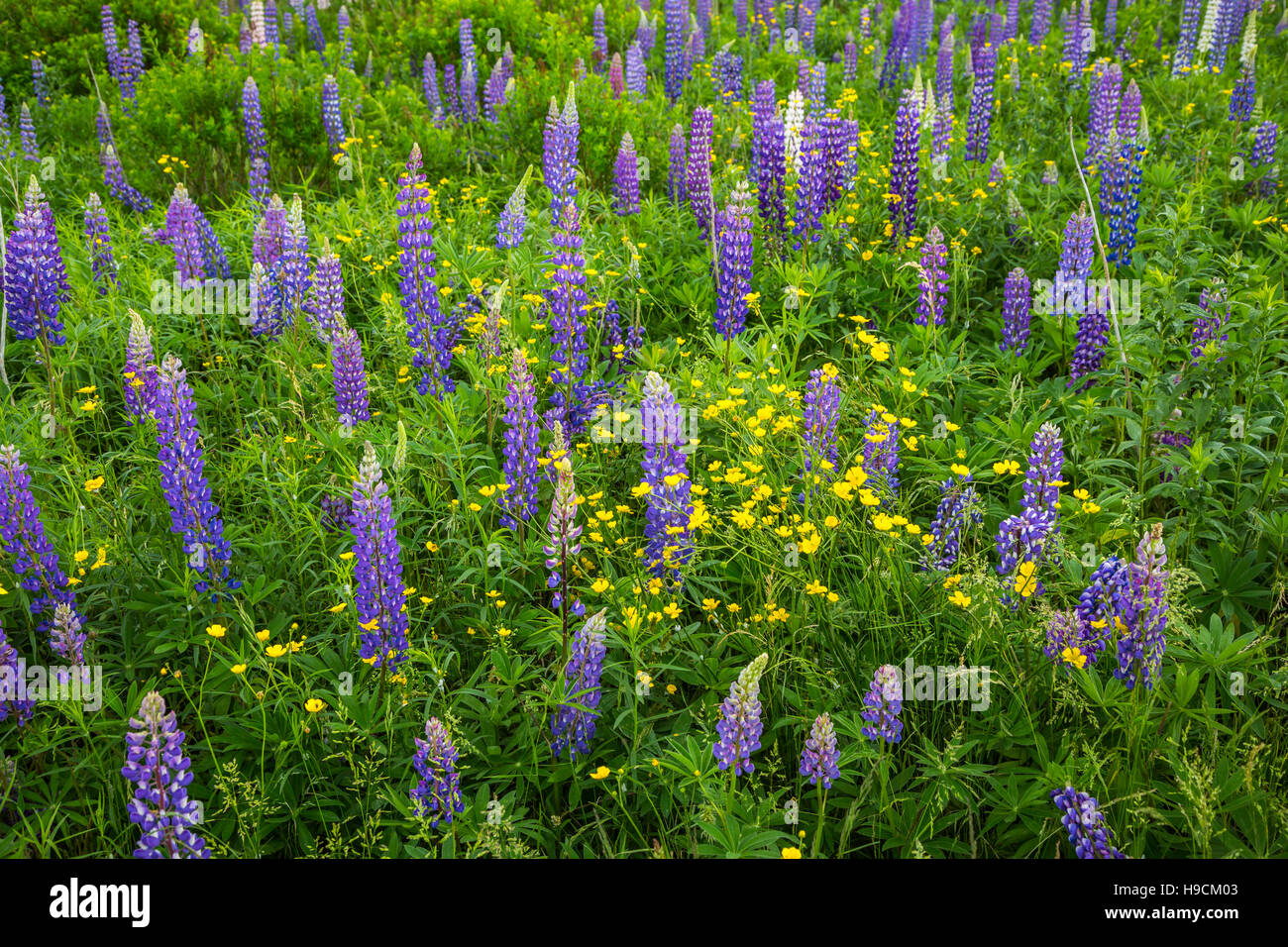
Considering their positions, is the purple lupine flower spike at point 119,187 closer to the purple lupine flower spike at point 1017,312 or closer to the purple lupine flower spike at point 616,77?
the purple lupine flower spike at point 616,77

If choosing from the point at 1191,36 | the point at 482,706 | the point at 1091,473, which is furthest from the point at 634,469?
the point at 1191,36

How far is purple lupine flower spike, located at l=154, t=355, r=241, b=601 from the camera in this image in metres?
3.22

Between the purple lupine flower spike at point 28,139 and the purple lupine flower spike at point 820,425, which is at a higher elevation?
the purple lupine flower spike at point 28,139

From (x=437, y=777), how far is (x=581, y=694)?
463 millimetres

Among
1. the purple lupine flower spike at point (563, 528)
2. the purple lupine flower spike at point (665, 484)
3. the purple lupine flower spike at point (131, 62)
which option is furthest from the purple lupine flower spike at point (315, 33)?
the purple lupine flower spike at point (563, 528)

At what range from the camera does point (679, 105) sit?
27.4 feet

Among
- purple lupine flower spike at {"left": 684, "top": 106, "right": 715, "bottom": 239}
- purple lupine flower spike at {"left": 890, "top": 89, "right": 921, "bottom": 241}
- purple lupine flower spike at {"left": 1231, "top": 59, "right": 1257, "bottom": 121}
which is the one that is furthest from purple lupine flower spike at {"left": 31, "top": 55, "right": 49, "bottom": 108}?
purple lupine flower spike at {"left": 1231, "top": 59, "right": 1257, "bottom": 121}

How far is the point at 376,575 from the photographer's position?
2936 millimetres

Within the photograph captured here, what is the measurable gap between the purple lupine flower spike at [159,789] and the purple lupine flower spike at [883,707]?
1.70 meters

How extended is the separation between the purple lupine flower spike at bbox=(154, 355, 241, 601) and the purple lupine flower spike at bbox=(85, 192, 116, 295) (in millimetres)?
2417

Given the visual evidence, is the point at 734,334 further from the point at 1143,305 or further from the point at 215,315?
the point at 215,315

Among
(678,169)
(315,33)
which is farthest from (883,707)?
(315,33)

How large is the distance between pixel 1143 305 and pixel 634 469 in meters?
2.69

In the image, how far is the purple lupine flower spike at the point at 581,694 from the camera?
2793mm
